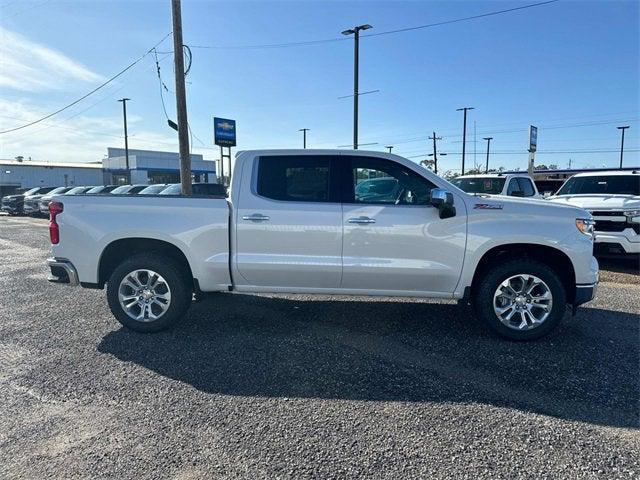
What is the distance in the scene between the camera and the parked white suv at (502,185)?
1028 cm

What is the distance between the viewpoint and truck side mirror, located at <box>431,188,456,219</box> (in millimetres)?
4185

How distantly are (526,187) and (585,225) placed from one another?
6.88 m

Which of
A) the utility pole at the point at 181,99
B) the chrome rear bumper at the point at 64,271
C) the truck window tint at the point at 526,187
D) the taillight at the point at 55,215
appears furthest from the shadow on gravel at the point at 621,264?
the utility pole at the point at 181,99

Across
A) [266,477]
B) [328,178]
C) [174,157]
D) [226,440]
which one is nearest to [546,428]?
[266,477]

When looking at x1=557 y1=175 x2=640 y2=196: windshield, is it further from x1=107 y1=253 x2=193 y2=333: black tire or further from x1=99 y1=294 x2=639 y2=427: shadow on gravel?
x1=107 y1=253 x2=193 y2=333: black tire

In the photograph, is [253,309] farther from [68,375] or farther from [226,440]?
[226,440]

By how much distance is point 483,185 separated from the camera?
1071 cm

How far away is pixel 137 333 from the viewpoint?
475cm

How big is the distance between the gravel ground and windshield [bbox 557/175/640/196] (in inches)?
202

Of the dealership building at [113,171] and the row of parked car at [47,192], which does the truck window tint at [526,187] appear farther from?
the dealership building at [113,171]

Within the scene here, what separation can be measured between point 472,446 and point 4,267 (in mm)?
9201

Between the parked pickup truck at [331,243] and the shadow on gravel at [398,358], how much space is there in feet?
1.28

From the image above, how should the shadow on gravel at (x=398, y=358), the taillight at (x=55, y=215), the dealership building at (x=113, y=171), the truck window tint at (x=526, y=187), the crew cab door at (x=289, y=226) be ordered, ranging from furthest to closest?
the dealership building at (x=113, y=171)
the truck window tint at (x=526, y=187)
the taillight at (x=55, y=215)
the crew cab door at (x=289, y=226)
the shadow on gravel at (x=398, y=358)

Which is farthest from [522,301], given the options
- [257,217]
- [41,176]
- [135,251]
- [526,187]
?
[41,176]
